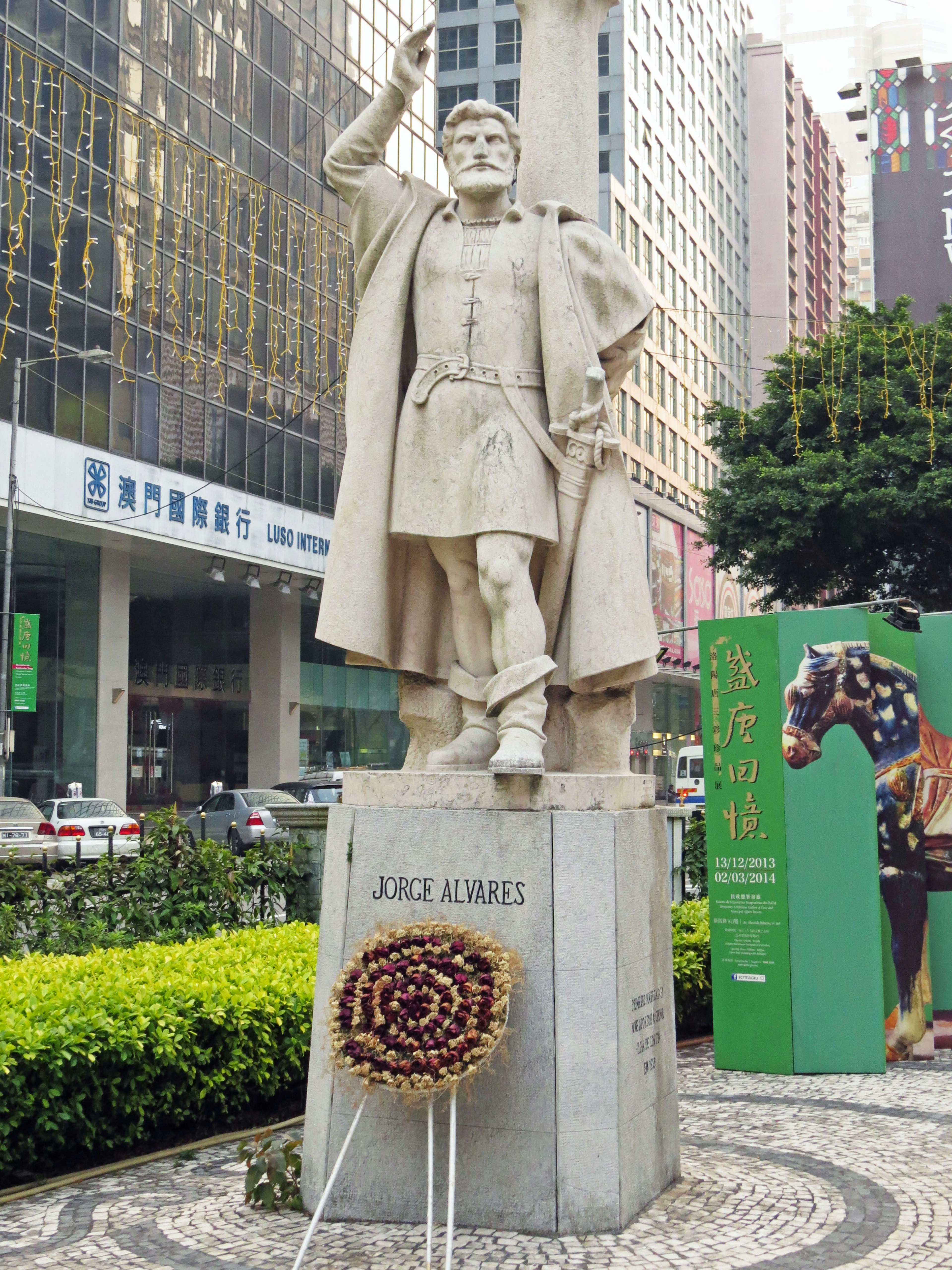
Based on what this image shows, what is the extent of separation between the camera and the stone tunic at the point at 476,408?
5.75 meters

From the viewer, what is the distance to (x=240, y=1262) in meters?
4.80

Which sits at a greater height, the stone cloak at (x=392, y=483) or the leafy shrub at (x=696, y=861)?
the stone cloak at (x=392, y=483)

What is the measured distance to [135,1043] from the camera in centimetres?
620

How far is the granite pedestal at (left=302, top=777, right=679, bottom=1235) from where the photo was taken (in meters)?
5.11

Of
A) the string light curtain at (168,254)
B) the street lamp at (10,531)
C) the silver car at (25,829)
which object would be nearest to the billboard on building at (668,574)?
the string light curtain at (168,254)

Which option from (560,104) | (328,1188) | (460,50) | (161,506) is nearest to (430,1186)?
(328,1188)

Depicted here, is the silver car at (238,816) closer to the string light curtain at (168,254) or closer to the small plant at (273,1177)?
the string light curtain at (168,254)

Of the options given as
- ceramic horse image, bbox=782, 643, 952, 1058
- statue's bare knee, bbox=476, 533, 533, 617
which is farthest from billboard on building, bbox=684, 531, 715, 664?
statue's bare knee, bbox=476, 533, 533, 617

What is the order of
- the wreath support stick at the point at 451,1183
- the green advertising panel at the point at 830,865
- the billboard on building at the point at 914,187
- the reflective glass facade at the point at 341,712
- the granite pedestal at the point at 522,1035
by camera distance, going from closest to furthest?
1. the wreath support stick at the point at 451,1183
2. the granite pedestal at the point at 522,1035
3. the green advertising panel at the point at 830,865
4. the billboard on building at the point at 914,187
5. the reflective glass facade at the point at 341,712

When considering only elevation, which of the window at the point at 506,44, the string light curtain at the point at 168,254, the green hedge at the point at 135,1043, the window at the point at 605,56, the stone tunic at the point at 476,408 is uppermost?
the window at the point at 506,44

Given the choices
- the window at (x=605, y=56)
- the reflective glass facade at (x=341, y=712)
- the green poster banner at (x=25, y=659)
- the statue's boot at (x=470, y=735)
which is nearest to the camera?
the statue's boot at (x=470, y=735)

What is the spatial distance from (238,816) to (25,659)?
5321 mm

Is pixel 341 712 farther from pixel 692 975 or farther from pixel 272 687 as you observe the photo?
pixel 692 975

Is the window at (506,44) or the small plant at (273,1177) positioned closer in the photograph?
the small plant at (273,1177)
